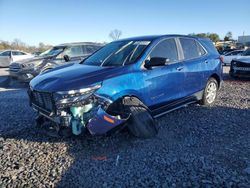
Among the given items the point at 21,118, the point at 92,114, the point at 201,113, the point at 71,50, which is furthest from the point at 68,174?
the point at 71,50

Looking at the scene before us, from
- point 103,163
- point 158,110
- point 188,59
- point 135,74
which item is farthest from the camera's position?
point 188,59

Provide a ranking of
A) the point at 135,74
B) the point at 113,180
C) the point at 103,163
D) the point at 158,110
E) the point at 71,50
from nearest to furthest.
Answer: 1. the point at 113,180
2. the point at 103,163
3. the point at 135,74
4. the point at 158,110
5. the point at 71,50

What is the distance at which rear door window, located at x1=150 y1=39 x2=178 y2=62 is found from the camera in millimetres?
4724

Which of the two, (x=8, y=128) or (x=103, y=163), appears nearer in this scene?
(x=103, y=163)

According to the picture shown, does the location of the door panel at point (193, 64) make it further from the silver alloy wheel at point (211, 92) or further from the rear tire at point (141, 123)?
the rear tire at point (141, 123)

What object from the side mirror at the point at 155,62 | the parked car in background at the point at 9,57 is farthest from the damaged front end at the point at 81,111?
the parked car in background at the point at 9,57

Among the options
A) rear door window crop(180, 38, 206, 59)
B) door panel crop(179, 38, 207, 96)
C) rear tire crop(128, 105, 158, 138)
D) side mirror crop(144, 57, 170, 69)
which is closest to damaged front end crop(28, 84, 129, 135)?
rear tire crop(128, 105, 158, 138)

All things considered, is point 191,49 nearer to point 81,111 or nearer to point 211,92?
point 211,92

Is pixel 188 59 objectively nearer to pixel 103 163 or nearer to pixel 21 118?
pixel 103 163

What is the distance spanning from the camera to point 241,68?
423 inches

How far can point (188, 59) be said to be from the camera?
535 centimetres

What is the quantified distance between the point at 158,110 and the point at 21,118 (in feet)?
10.3

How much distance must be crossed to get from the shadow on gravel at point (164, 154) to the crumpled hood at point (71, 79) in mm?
997

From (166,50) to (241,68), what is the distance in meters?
7.20
